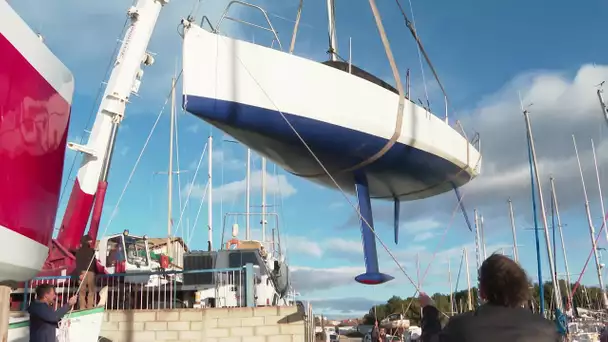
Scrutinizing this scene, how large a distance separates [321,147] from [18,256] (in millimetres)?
6187

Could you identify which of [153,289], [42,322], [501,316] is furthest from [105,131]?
[501,316]

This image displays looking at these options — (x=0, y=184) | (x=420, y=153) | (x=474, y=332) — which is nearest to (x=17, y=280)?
(x=0, y=184)

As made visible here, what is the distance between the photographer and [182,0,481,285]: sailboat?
720 cm

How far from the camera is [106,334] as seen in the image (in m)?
9.30

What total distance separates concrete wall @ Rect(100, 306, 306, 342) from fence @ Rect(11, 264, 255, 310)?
0.53 metres

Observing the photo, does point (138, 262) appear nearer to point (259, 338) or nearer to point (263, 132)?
point (259, 338)

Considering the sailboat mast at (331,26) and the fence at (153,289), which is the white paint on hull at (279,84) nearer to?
the sailboat mast at (331,26)

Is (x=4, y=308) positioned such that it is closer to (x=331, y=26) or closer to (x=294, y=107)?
(x=294, y=107)

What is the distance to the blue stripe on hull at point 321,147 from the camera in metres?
7.22

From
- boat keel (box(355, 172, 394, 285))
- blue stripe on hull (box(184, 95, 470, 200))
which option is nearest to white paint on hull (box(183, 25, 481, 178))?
blue stripe on hull (box(184, 95, 470, 200))

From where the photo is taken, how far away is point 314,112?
7.43m

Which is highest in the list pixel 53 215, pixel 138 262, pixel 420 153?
pixel 420 153

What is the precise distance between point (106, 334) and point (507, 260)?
8750 millimetres

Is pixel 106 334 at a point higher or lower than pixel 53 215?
lower
